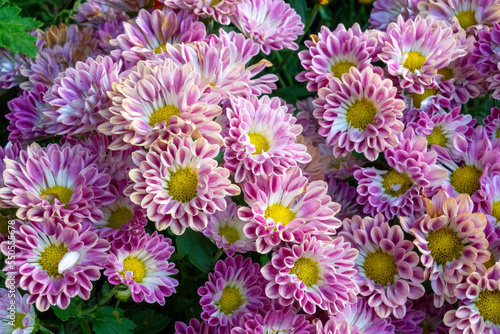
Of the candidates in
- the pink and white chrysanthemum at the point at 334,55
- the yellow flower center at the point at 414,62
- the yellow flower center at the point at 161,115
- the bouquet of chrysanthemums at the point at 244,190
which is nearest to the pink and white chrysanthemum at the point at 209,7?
the bouquet of chrysanthemums at the point at 244,190

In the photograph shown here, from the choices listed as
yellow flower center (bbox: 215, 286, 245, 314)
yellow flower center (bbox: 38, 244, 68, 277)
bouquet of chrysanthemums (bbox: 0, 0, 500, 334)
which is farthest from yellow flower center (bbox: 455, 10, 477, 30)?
yellow flower center (bbox: 38, 244, 68, 277)

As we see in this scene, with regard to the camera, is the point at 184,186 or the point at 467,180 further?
the point at 467,180

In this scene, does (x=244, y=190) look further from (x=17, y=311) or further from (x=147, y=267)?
(x=17, y=311)

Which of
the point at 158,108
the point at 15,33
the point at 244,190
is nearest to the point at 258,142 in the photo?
the point at 244,190

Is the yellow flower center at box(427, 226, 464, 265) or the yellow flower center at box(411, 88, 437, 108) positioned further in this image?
the yellow flower center at box(411, 88, 437, 108)

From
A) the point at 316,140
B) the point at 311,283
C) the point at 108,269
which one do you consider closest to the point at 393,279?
the point at 311,283

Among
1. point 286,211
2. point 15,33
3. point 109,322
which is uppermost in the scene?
point 15,33

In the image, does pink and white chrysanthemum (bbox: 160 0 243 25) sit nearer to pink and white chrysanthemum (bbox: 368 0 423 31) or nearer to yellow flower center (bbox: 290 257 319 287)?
pink and white chrysanthemum (bbox: 368 0 423 31)
